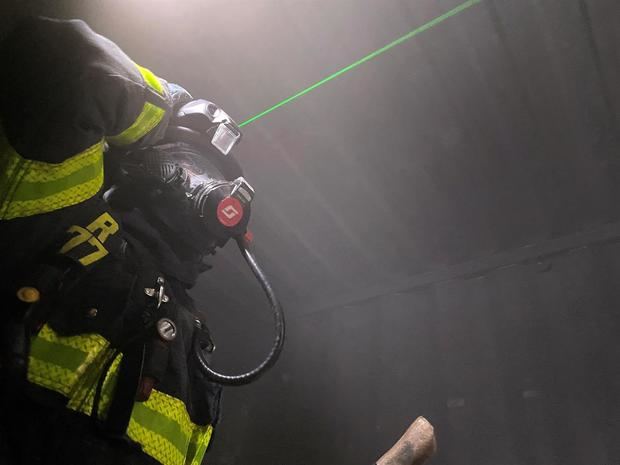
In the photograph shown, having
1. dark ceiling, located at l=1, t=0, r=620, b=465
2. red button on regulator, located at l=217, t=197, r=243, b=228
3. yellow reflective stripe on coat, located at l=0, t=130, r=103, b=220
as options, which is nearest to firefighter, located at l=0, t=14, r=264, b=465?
yellow reflective stripe on coat, located at l=0, t=130, r=103, b=220

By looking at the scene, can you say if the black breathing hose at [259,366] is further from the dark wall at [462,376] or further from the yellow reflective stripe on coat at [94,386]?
the dark wall at [462,376]

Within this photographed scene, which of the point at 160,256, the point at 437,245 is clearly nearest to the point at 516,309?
the point at 437,245

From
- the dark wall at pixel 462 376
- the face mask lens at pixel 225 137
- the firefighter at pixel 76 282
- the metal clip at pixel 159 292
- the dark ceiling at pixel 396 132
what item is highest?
the firefighter at pixel 76 282

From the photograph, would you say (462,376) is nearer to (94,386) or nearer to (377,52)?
(377,52)

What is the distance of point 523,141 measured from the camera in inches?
89.7

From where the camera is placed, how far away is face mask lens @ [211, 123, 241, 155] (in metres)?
1.49

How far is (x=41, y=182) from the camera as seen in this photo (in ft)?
3.01

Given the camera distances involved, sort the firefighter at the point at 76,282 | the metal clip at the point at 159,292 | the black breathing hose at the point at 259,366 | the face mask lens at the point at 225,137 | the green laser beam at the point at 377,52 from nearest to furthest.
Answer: the firefighter at the point at 76,282, the metal clip at the point at 159,292, the black breathing hose at the point at 259,366, the face mask lens at the point at 225,137, the green laser beam at the point at 377,52

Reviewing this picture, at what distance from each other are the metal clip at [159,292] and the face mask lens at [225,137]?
0.55m

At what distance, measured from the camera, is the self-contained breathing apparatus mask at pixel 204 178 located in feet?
4.10

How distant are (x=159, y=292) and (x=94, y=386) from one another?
0.23 m

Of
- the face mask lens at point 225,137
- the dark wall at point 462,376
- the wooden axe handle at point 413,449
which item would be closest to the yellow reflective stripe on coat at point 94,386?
the wooden axe handle at point 413,449

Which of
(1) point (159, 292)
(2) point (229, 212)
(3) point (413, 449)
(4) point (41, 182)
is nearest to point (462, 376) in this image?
(3) point (413, 449)

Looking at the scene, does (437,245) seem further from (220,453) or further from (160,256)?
(160,256)
